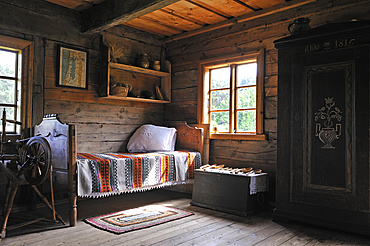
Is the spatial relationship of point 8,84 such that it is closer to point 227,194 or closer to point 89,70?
point 89,70

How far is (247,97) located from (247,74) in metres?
0.31

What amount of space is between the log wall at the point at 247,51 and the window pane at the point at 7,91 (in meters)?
2.22

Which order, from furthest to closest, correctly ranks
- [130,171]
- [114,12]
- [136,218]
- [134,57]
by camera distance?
→ [134,57], [114,12], [130,171], [136,218]

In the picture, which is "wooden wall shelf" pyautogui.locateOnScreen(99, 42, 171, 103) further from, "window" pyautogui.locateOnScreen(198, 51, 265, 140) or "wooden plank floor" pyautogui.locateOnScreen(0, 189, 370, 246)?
"wooden plank floor" pyautogui.locateOnScreen(0, 189, 370, 246)

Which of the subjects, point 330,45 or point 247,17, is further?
point 247,17

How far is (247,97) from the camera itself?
3.91m

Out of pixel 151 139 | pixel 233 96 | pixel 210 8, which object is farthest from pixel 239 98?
pixel 151 139

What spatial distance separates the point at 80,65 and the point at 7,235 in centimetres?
216

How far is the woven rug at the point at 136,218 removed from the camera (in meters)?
2.66

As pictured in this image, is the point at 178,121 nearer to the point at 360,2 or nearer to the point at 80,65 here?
the point at 80,65

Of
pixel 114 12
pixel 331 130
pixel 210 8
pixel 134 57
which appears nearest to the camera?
pixel 331 130

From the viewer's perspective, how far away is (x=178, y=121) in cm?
456

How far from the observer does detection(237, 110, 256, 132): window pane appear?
3824 millimetres

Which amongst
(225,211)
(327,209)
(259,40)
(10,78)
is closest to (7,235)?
(10,78)
